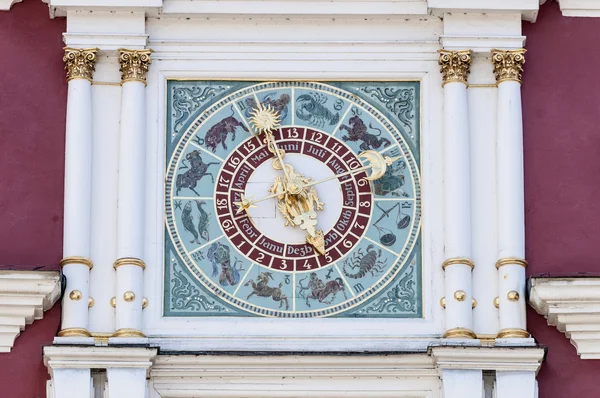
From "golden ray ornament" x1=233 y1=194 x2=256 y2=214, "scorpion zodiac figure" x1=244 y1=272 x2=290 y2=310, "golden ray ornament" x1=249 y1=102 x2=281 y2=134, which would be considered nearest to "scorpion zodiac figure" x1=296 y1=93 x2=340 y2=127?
"golden ray ornament" x1=249 y1=102 x2=281 y2=134

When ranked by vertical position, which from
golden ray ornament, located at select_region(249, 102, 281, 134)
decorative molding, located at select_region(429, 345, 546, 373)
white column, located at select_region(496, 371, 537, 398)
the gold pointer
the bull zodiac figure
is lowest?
white column, located at select_region(496, 371, 537, 398)

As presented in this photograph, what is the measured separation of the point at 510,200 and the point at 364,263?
3.83 feet

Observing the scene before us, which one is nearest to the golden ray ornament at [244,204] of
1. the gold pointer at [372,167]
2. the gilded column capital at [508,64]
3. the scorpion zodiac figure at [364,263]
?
the gold pointer at [372,167]

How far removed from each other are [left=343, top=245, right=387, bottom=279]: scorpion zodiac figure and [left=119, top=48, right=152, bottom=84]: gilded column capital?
2063 millimetres

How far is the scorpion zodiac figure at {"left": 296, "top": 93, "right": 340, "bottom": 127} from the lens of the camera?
1881 centimetres

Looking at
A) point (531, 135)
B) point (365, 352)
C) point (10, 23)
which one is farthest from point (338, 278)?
point (10, 23)

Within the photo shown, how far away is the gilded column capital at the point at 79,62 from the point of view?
18.7 meters

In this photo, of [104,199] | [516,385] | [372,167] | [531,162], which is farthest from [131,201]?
[516,385]

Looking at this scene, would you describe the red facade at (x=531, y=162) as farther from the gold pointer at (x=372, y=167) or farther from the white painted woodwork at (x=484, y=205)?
the gold pointer at (x=372, y=167)

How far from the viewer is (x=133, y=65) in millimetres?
18719

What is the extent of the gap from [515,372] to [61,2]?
14.4 feet

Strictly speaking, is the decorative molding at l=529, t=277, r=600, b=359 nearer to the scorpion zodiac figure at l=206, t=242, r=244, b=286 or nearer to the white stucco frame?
the white stucco frame

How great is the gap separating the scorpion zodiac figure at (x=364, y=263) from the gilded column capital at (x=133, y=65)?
2063mm

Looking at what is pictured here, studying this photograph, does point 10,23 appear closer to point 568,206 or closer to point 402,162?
point 402,162
